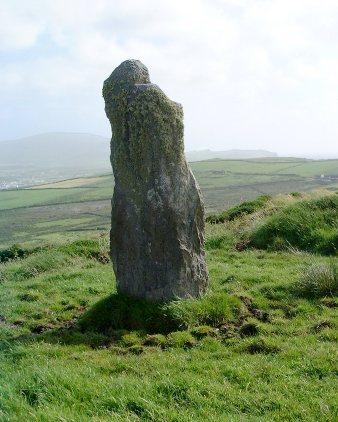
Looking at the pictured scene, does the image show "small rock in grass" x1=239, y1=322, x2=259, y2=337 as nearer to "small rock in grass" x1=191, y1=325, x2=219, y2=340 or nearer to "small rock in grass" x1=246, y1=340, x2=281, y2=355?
"small rock in grass" x1=191, y1=325, x2=219, y2=340

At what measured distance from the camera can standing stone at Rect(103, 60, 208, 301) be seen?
1101cm

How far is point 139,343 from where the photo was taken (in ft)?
31.4

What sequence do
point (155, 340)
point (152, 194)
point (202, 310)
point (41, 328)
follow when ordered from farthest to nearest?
point (152, 194), point (41, 328), point (202, 310), point (155, 340)

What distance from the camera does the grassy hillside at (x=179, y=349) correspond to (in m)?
6.53

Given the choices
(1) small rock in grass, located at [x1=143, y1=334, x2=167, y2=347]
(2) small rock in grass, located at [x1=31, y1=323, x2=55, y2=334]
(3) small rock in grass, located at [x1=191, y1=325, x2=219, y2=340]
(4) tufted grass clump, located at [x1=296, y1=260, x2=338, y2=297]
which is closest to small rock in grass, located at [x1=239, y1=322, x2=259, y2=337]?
(3) small rock in grass, located at [x1=191, y1=325, x2=219, y2=340]

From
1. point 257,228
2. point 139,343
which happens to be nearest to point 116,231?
point 139,343

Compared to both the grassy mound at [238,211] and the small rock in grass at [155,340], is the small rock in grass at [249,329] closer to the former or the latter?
the small rock in grass at [155,340]

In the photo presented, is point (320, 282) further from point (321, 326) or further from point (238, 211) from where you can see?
point (238, 211)

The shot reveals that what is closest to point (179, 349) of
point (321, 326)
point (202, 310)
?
point (202, 310)

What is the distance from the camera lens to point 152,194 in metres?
11.0

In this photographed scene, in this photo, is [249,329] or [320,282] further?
[320,282]

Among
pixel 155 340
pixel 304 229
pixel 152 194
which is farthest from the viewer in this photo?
pixel 304 229

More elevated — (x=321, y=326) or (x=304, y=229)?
(x=304, y=229)

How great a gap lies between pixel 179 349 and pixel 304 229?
33.6 ft
